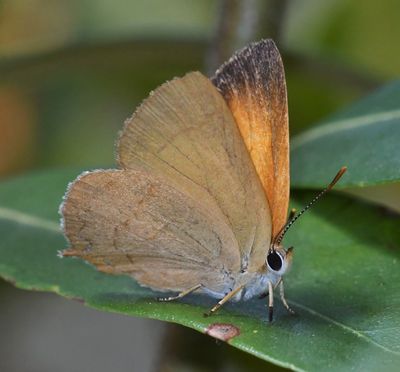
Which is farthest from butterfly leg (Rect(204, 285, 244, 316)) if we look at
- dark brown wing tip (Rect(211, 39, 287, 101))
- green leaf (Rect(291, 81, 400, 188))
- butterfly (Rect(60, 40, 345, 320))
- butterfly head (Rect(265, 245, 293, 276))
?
dark brown wing tip (Rect(211, 39, 287, 101))

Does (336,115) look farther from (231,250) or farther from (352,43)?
(352,43)

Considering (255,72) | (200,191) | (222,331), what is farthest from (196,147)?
(222,331)

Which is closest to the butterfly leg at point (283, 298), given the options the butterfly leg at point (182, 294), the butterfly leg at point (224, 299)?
the butterfly leg at point (224, 299)

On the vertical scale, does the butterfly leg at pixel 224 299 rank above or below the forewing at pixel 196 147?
below

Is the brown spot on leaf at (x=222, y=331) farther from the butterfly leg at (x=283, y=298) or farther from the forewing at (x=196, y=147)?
the forewing at (x=196, y=147)

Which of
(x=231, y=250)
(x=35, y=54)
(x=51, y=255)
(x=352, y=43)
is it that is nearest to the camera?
(x=231, y=250)

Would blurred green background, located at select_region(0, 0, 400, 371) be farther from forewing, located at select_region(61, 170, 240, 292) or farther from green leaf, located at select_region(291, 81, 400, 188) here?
forewing, located at select_region(61, 170, 240, 292)

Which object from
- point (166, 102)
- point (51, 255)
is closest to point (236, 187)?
point (166, 102)
